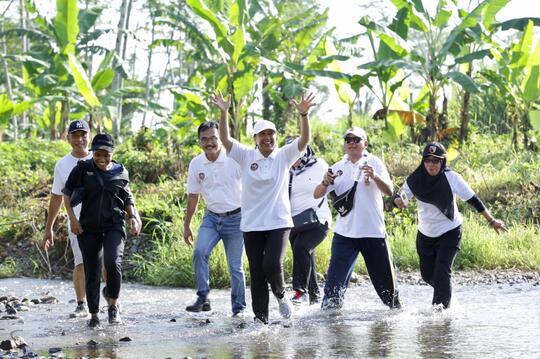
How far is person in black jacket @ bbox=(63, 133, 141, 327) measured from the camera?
812 centimetres

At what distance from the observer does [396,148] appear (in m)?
19.1

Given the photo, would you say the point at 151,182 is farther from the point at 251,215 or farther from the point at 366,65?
the point at 251,215

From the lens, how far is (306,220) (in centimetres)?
936

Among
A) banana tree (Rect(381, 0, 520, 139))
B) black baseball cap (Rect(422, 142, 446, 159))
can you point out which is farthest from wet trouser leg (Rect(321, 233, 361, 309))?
banana tree (Rect(381, 0, 520, 139))

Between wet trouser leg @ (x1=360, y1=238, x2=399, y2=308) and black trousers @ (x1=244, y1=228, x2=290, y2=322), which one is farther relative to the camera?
wet trouser leg @ (x1=360, y1=238, x2=399, y2=308)

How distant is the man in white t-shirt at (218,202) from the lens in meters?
8.73

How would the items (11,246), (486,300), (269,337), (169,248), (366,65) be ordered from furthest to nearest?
1. (366,65)
2. (11,246)
3. (169,248)
4. (486,300)
5. (269,337)

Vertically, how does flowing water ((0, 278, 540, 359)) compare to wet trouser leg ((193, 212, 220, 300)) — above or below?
below

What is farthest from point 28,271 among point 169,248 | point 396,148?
point 396,148

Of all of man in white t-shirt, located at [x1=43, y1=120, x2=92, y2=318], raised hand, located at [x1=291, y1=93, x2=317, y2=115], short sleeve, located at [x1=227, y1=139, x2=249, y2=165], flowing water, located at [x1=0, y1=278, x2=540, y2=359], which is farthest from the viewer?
man in white t-shirt, located at [x1=43, y1=120, x2=92, y2=318]

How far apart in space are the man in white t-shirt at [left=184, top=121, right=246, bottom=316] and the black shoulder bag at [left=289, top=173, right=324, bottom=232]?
→ 2.47 ft

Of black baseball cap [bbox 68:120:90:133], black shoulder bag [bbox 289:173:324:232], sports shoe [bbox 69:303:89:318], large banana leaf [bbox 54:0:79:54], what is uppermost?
large banana leaf [bbox 54:0:79:54]

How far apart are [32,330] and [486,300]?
4.69 metres

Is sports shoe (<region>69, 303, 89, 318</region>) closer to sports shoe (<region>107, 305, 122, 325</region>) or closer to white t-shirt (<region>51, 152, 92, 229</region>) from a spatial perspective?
sports shoe (<region>107, 305, 122, 325</region>)
